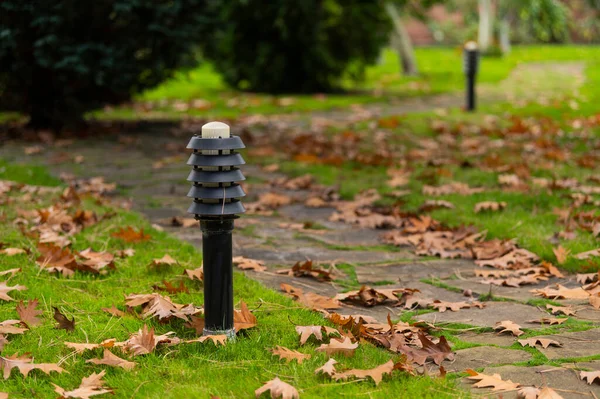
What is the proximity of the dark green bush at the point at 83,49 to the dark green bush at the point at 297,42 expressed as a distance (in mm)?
4413

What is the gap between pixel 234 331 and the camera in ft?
10.6

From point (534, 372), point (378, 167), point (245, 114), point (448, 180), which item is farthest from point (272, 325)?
point (245, 114)

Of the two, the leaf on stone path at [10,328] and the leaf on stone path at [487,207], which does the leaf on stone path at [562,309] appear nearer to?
the leaf on stone path at [487,207]

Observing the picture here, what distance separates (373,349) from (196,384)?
2.47 ft

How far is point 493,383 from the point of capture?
9.10ft

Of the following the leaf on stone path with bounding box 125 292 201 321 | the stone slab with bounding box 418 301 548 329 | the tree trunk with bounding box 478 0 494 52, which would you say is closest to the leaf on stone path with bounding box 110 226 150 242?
the leaf on stone path with bounding box 125 292 201 321

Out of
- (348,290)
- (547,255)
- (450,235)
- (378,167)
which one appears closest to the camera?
(348,290)

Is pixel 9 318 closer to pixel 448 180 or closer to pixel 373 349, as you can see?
pixel 373 349

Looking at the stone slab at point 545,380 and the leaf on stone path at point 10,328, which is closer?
the stone slab at point 545,380

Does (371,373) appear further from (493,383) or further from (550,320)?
(550,320)

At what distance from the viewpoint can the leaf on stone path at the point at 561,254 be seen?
171 inches

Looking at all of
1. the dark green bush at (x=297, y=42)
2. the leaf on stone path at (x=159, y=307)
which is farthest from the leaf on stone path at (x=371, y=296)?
the dark green bush at (x=297, y=42)

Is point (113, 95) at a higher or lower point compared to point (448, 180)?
higher

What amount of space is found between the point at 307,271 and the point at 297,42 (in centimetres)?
1096
